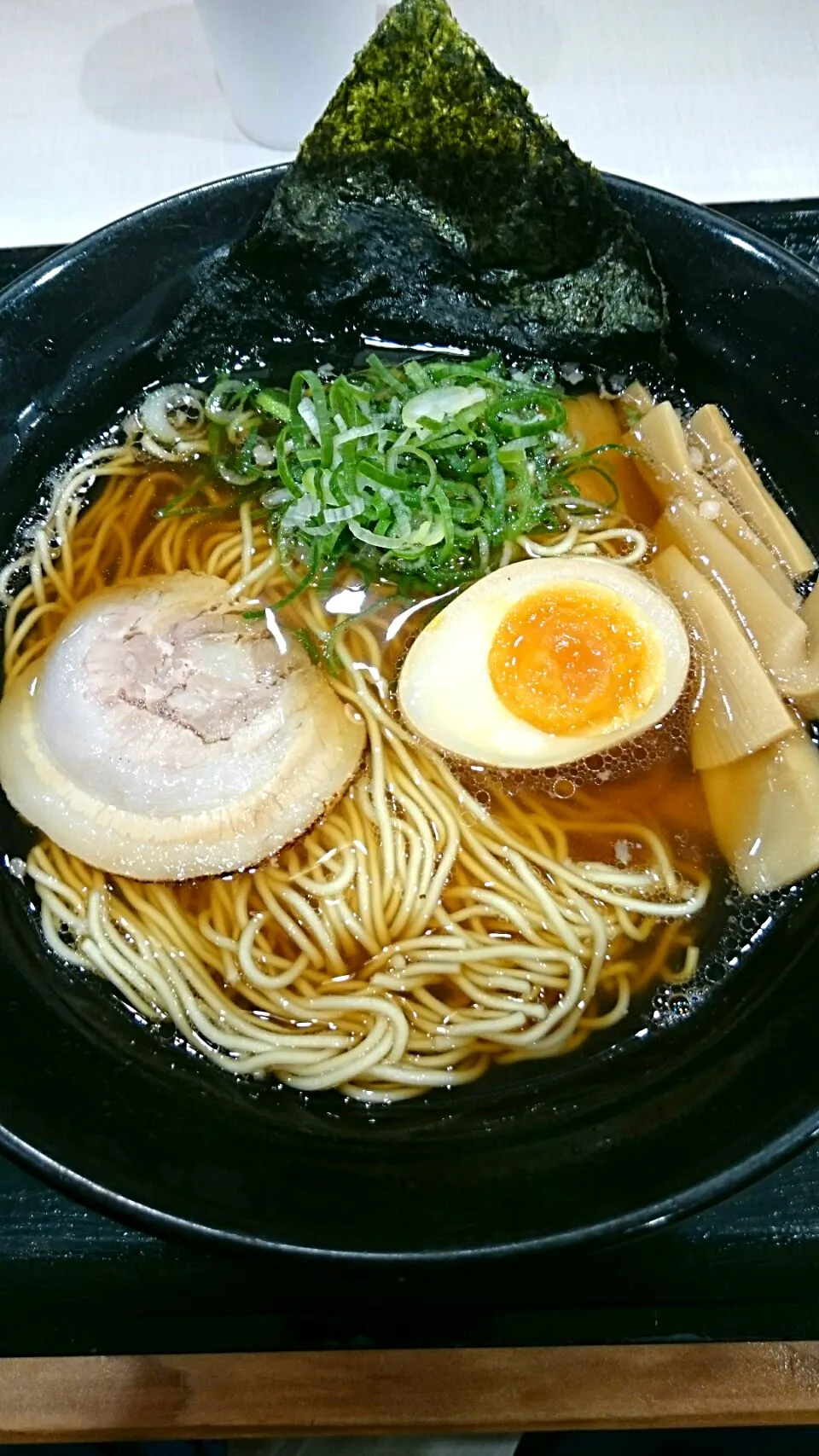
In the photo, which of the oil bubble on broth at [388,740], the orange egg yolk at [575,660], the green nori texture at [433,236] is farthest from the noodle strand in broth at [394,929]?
the green nori texture at [433,236]

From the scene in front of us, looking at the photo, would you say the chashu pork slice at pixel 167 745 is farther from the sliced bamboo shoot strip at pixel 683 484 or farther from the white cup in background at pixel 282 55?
the white cup in background at pixel 282 55

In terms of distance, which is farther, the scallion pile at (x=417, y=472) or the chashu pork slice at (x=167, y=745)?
the scallion pile at (x=417, y=472)

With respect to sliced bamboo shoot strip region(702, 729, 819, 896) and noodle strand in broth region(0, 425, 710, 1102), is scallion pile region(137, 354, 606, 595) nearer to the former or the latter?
noodle strand in broth region(0, 425, 710, 1102)

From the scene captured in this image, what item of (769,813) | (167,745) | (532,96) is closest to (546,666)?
(769,813)

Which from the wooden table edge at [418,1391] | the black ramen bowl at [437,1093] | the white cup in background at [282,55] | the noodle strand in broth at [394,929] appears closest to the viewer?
the black ramen bowl at [437,1093]

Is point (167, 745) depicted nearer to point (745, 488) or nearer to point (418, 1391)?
point (418, 1391)

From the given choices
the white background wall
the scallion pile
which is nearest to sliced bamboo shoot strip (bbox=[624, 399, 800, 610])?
the scallion pile

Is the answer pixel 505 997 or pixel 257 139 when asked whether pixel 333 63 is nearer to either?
pixel 257 139
